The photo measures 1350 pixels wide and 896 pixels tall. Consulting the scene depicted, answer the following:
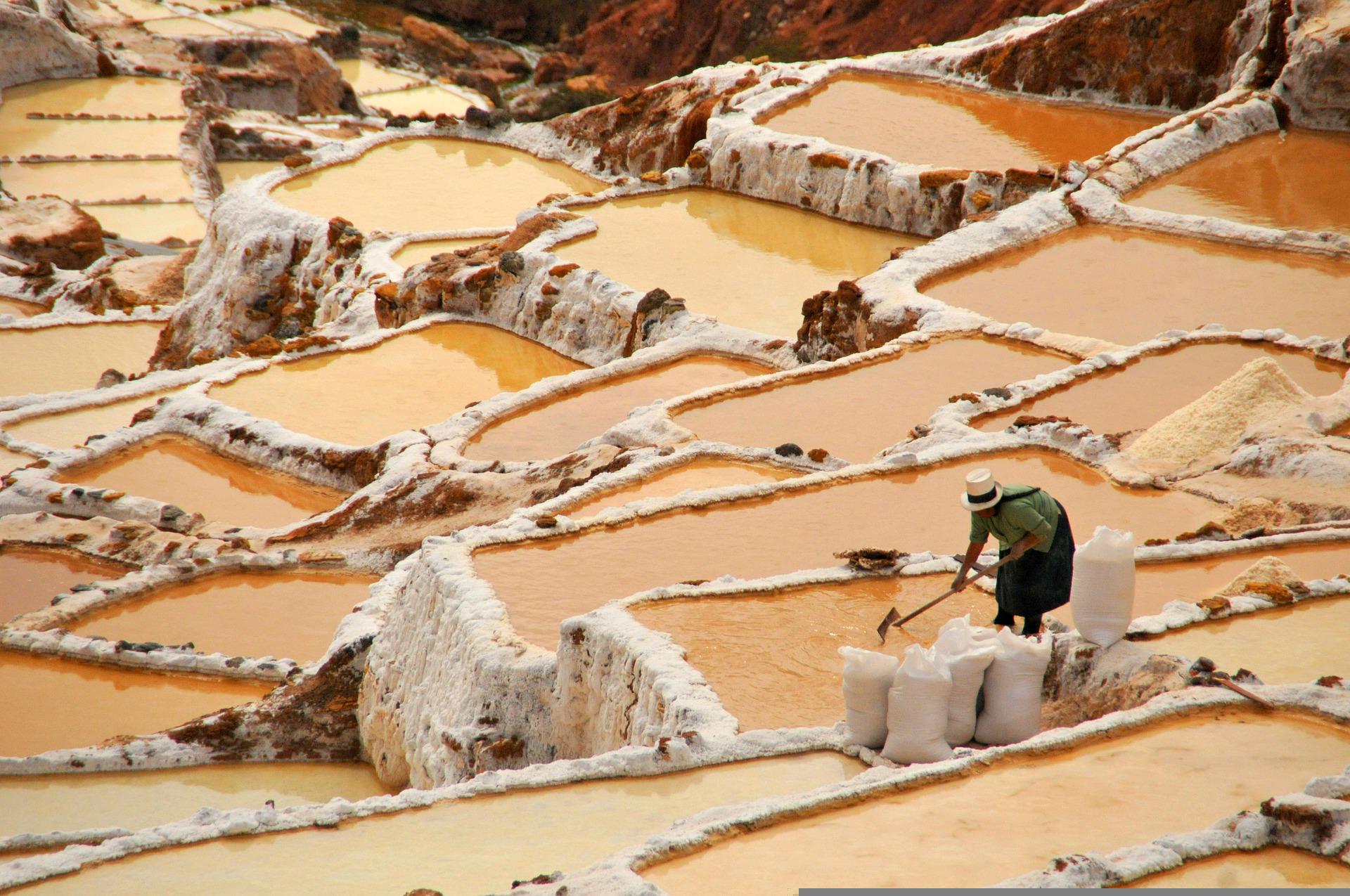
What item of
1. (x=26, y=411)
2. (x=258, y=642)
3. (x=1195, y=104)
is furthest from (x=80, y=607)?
(x=1195, y=104)

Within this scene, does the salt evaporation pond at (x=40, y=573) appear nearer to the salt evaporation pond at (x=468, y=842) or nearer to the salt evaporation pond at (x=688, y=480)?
the salt evaporation pond at (x=688, y=480)

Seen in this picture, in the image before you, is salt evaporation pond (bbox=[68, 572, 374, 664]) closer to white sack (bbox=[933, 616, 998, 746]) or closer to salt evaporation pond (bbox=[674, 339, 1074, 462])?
salt evaporation pond (bbox=[674, 339, 1074, 462])

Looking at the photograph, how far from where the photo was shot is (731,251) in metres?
14.3

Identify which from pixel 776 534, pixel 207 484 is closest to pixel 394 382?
pixel 207 484

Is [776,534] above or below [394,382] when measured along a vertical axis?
above

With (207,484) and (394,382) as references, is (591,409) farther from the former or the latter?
(207,484)

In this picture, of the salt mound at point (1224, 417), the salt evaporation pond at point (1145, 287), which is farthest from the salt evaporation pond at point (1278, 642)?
the salt evaporation pond at point (1145, 287)

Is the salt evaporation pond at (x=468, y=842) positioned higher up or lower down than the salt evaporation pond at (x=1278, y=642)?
lower down

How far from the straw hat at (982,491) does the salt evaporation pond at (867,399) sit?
135 inches

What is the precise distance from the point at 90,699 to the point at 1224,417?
7.04 metres

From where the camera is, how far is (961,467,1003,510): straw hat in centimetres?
550

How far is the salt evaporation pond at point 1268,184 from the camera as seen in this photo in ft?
40.4

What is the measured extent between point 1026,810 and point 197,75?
26470 millimetres

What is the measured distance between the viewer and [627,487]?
28.6 ft
